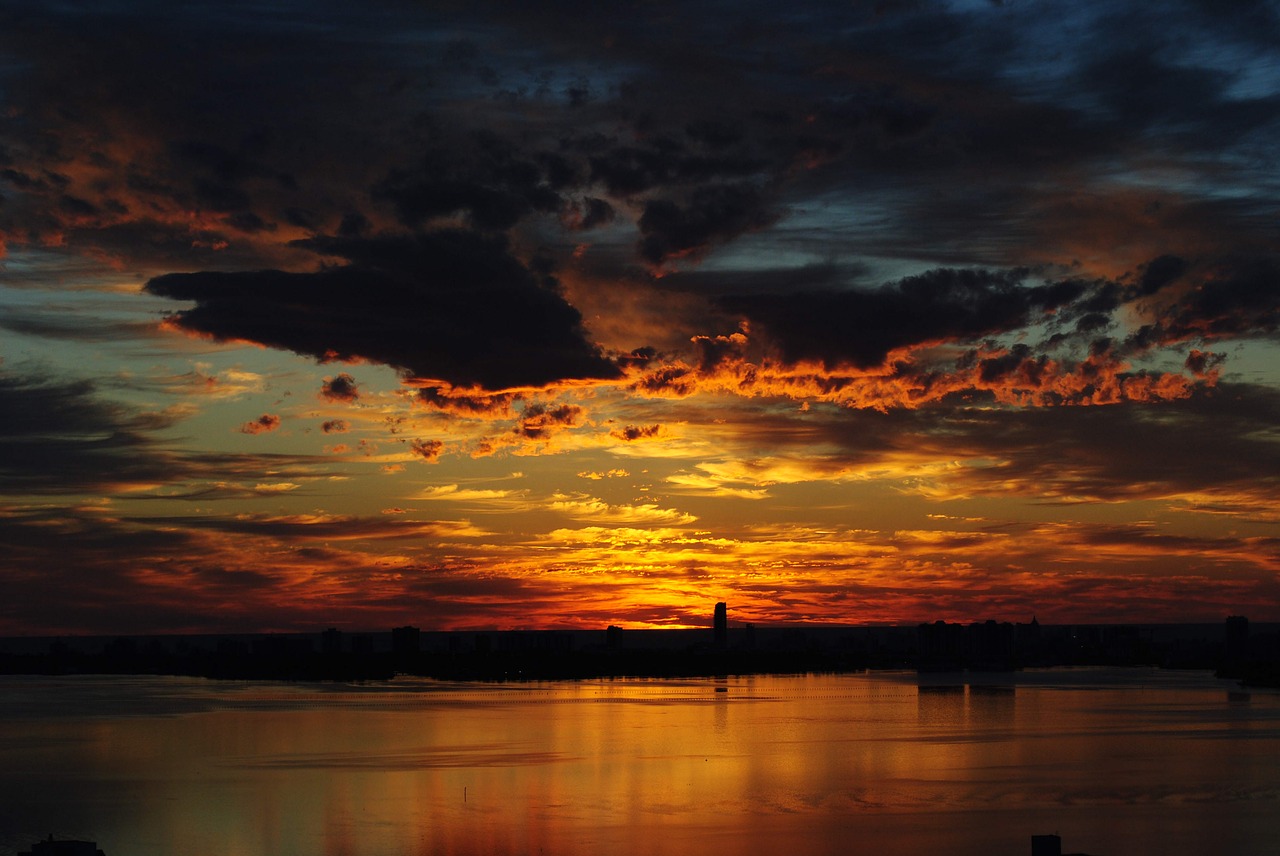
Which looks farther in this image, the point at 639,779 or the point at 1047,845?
the point at 639,779

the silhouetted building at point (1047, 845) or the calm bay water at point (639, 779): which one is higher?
the silhouetted building at point (1047, 845)

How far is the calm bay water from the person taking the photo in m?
39.4

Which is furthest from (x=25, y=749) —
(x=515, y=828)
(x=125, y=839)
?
(x=515, y=828)

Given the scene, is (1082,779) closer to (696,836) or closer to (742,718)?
(696,836)

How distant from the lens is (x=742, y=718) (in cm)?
9000

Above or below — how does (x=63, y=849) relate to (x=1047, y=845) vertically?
below

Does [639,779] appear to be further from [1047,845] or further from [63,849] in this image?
[1047,845]

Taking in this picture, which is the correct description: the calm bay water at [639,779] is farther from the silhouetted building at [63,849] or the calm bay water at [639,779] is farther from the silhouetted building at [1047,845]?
the silhouetted building at [1047,845]

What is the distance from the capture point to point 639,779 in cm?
5306

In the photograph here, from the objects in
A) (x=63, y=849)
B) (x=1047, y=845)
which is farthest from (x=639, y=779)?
(x=1047, y=845)

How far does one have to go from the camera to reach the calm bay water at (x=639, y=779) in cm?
3944

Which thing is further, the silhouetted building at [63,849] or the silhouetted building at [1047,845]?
the silhouetted building at [63,849]

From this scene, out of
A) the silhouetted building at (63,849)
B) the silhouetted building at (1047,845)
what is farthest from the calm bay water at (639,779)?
the silhouetted building at (1047,845)

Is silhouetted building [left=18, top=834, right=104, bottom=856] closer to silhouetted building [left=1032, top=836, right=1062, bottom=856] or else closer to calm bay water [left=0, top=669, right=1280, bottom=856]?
calm bay water [left=0, top=669, right=1280, bottom=856]
